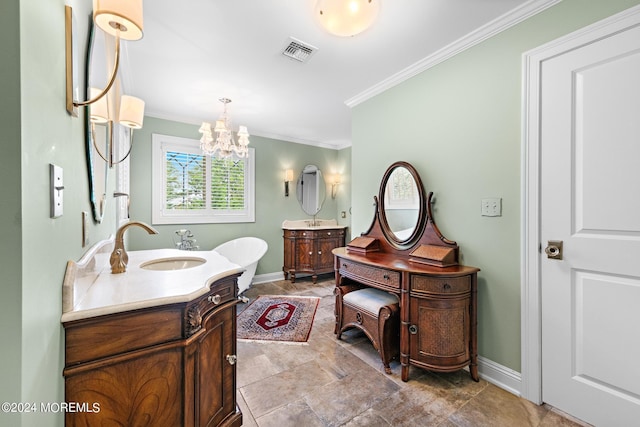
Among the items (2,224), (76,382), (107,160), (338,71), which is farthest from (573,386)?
(107,160)

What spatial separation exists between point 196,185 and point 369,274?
116 inches

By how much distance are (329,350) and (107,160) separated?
214 cm

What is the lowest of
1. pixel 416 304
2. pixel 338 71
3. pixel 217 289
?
pixel 416 304

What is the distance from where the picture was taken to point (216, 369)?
129cm

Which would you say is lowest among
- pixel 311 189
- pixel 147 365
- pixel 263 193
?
pixel 147 365

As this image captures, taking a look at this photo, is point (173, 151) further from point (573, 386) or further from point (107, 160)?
point (573, 386)

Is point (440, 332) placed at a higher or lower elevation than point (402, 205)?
lower

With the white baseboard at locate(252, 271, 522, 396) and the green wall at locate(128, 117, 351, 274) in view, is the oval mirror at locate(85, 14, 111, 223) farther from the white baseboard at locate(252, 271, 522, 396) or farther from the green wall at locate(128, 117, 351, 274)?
the white baseboard at locate(252, 271, 522, 396)

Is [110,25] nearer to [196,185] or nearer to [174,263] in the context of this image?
[174,263]

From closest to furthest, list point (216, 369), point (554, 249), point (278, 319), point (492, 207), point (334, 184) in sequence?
point (216, 369) < point (554, 249) < point (492, 207) < point (278, 319) < point (334, 184)

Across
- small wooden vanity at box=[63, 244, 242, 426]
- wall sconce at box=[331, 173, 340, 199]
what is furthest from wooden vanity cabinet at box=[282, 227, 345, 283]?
small wooden vanity at box=[63, 244, 242, 426]

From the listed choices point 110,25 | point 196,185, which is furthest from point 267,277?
point 110,25

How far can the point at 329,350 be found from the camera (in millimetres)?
2322

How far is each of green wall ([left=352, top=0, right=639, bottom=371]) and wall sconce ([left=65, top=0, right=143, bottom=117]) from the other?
2.09 meters
